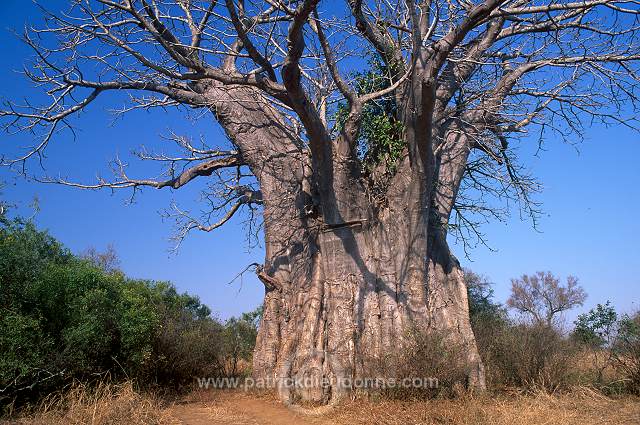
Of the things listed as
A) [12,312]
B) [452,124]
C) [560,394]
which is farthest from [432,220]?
[12,312]

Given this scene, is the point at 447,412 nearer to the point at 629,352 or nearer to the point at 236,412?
the point at 236,412

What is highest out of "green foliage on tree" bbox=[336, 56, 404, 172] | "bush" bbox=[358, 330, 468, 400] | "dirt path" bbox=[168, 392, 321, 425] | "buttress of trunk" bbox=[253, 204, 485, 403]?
"green foliage on tree" bbox=[336, 56, 404, 172]

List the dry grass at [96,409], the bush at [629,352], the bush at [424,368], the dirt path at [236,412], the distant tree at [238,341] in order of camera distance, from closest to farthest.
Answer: the dry grass at [96,409], the bush at [424,368], the dirt path at [236,412], the bush at [629,352], the distant tree at [238,341]

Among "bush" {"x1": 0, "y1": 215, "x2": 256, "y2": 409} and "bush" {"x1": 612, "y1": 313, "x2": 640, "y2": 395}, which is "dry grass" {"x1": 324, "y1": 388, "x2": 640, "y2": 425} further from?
"bush" {"x1": 0, "y1": 215, "x2": 256, "y2": 409}

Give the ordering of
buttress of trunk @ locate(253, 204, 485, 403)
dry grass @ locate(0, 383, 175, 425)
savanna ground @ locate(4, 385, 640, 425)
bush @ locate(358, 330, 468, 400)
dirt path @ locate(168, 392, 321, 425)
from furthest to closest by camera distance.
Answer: buttress of trunk @ locate(253, 204, 485, 403), dirt path @ locate(168, 392, 321, 425), bush @ locate(358, 330, 468, 400), savanna ground @ locate(4, 385, 640, 425), dry grass @ locate(0, 383, 175, 425)

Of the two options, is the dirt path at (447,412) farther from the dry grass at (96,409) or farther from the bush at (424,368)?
the dry grass at (96,409)

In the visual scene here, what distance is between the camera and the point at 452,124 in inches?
328

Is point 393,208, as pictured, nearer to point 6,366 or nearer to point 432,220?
point 432,220

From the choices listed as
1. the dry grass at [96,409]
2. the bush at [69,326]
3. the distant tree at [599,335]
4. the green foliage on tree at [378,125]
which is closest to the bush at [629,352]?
the distant tree at [599,335]

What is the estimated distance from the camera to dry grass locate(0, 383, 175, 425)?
17.6 feet

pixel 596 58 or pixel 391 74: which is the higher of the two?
pixel 391 74

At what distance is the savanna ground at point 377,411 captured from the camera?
550cm

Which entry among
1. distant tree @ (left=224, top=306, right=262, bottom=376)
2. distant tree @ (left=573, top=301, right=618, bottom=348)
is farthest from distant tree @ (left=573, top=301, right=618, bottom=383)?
distant tree @ (left=224, top=306, right=262, bottom=376)

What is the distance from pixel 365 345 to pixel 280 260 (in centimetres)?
196
